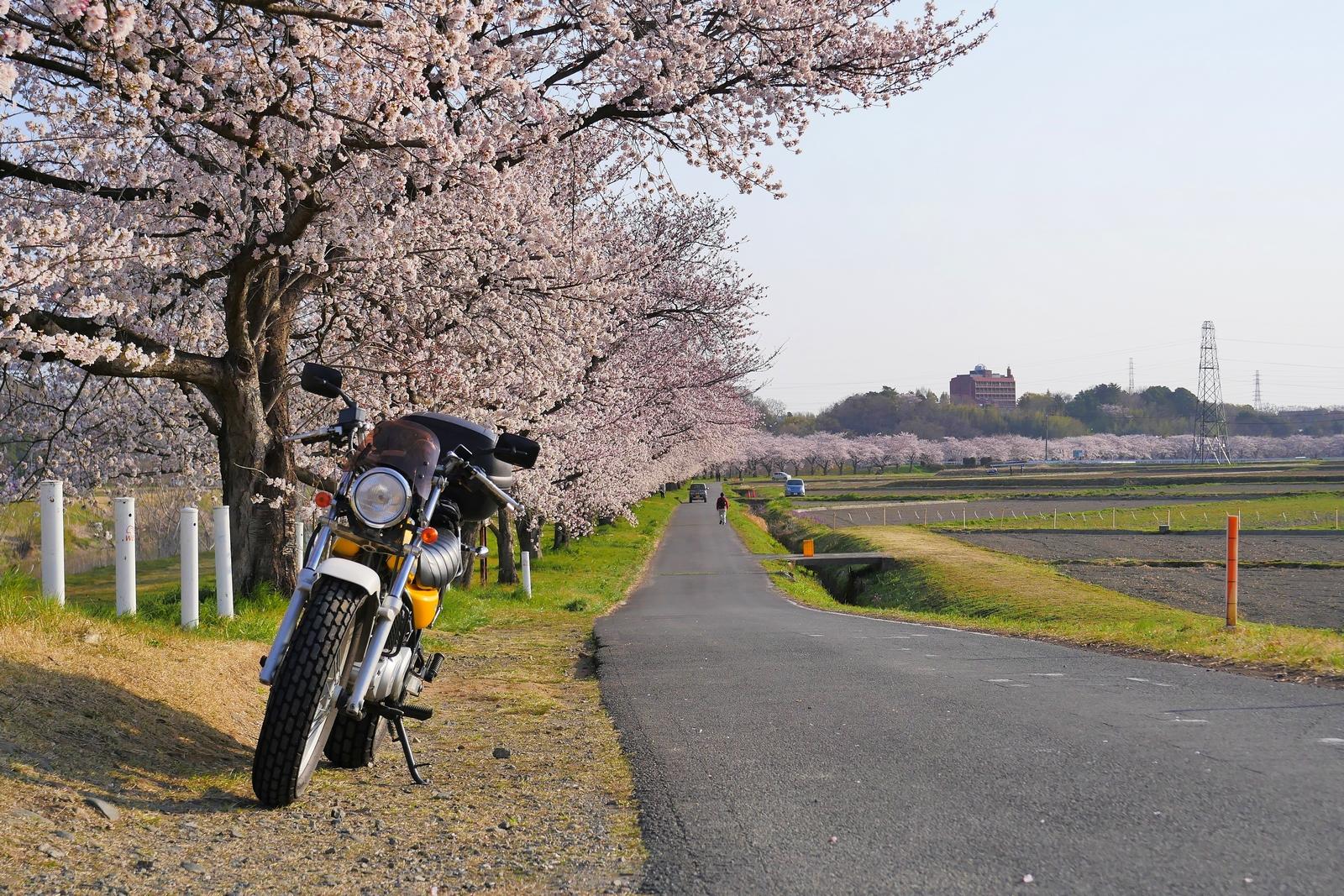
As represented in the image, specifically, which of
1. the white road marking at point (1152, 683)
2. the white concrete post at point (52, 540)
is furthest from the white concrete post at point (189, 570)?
the white road marking at point (1152, 683)

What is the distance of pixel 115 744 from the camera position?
5.10 metres

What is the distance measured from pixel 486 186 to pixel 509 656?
4484mm

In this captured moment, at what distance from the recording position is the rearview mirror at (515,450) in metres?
5.47

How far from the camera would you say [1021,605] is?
91.2 feet

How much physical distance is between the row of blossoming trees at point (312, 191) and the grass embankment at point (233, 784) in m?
3.01

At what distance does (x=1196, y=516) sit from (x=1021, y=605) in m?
44.7

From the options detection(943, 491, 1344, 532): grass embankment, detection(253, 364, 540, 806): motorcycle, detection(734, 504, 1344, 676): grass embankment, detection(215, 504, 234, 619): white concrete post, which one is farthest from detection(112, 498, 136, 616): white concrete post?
detection(943, 491, 1344, 532): grass embankment

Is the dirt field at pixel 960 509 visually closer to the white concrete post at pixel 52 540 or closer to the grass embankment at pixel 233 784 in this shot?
the white concrete post at pixel 52 540

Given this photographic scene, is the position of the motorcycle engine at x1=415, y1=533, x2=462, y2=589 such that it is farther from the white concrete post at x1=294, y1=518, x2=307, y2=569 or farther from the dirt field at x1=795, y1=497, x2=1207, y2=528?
the dirt field at x1=795, y1=497, x2=1207, y2=528

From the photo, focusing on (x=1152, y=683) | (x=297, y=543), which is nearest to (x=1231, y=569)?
(x=1152, y=683)

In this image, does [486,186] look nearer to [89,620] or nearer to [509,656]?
[509,656]

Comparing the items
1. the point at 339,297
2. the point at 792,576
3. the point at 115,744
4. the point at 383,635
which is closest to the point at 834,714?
the point at 383,635

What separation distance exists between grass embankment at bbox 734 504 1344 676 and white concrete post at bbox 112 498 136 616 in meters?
8.16

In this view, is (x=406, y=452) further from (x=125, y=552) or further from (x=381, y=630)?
(x=125, y=552)
